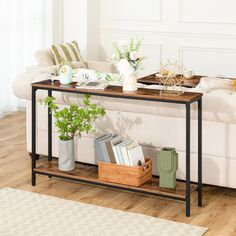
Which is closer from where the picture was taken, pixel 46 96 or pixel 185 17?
pixel 46 96

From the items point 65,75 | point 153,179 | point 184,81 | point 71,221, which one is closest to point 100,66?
point 184,81

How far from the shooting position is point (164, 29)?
7.42 metres

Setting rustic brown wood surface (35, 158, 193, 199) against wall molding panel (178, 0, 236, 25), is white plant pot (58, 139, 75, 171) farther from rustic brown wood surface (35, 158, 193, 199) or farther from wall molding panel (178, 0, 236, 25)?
wall molding panel (178, 0, 236, 25)

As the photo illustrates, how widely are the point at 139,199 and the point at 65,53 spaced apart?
2.25m

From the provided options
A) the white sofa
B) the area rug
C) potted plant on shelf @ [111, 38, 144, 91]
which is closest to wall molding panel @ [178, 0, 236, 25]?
the white sofa

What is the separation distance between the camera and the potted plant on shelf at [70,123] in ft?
15.3

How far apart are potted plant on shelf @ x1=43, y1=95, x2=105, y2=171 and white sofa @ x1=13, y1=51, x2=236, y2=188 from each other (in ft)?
0.54

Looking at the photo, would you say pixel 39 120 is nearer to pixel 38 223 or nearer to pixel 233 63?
pixel 38 223

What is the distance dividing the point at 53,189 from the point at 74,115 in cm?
56

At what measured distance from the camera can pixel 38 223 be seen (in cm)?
410

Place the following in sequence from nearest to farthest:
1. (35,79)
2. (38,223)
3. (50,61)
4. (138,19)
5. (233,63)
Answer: (38,223), (35,79), (50,61), (233,63), (138,19)

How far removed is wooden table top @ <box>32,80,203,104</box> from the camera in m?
4.19

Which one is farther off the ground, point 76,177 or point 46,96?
point 46,96

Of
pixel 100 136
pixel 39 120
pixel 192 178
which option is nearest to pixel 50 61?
pixel 39 120
